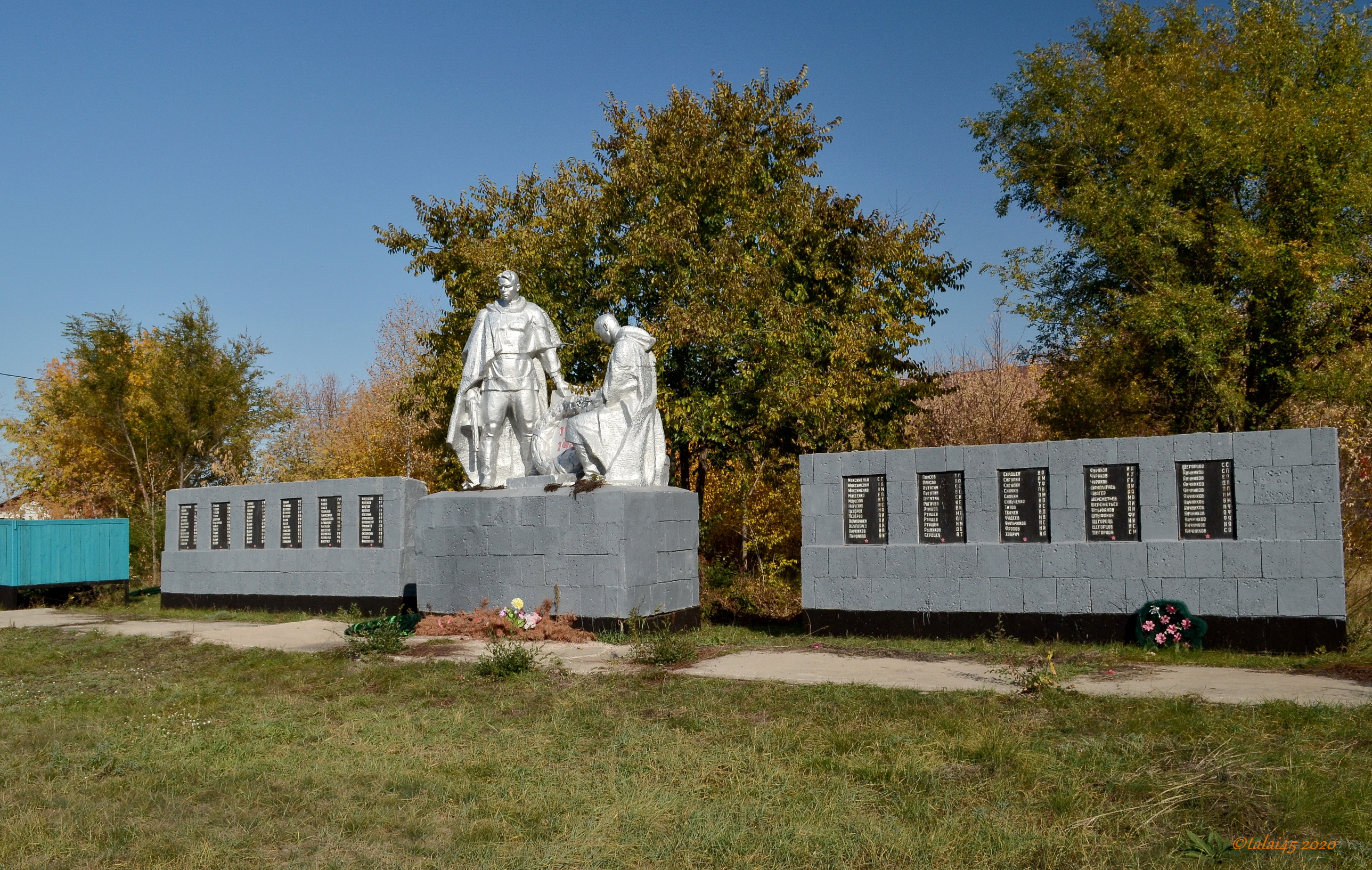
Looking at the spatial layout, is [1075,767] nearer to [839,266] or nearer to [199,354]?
[839,266]

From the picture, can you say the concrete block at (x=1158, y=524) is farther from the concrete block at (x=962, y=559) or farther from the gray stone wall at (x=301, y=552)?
the gray stone wall at (x=301, y=552)

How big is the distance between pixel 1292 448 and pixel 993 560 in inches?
107

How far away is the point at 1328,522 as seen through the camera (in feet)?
29.2

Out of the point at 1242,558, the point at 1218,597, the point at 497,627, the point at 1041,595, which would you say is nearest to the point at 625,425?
the point at 497,627

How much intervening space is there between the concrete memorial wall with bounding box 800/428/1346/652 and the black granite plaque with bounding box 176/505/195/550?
994 cm

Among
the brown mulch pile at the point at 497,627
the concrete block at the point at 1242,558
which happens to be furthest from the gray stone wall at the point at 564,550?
the concrete block at the point at 1242,558

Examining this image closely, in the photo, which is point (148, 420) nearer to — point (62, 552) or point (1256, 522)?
point (62, 552)

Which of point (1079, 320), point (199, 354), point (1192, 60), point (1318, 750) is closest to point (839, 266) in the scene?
point (1079, 320)

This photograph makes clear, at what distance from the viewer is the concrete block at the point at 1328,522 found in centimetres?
888

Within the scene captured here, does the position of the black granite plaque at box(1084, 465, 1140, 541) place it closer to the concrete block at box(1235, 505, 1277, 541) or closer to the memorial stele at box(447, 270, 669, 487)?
the concrete block at box(1235, 505, 1277, 541)

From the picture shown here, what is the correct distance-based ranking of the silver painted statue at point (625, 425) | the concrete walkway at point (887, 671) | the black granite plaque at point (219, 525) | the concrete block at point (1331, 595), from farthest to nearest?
1. the black granite plaque at point (219, 525)
2. the silver painted statue at point (625, 425)
3. the concrete block at point (1331, 595)
4. the concrete walkway at point (887, 671)

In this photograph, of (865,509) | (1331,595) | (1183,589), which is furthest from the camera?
(865,509)

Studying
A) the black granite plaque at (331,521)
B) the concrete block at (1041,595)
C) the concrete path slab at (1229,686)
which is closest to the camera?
the concrete path slab at (1229,686)

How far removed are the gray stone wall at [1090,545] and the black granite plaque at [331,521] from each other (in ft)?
21.8
